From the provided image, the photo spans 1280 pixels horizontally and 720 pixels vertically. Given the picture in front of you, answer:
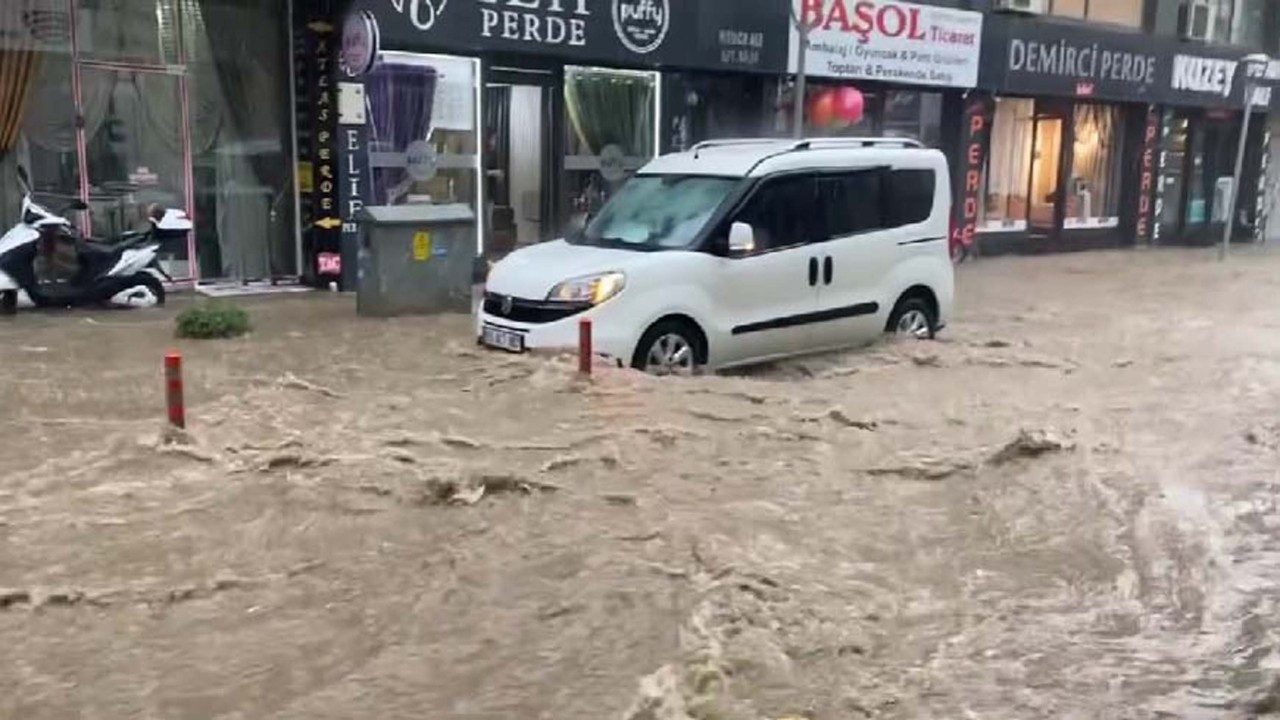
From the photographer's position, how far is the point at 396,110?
14.6m

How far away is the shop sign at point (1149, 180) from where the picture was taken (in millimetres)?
25156

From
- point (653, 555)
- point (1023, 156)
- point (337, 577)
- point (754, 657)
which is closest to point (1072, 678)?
point (754, 657)

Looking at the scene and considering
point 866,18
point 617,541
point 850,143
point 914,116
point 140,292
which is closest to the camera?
point 617,541

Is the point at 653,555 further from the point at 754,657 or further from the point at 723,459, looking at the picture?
the point at 723,459

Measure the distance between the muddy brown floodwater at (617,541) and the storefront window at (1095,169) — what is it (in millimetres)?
14583

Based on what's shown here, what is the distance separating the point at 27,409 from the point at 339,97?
6.75 metres

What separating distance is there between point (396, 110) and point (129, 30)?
290 centimetres

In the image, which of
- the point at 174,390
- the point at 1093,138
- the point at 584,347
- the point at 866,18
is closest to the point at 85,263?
the point at 174,390

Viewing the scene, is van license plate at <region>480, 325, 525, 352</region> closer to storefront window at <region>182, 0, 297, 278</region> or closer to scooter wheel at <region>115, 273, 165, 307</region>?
scooter wheel at <region>115, 273, 165, 307</region>

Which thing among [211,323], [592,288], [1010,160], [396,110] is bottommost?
[211,323]

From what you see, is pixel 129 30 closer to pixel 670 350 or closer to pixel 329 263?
pixel 329 263

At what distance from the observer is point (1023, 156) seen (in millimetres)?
23125

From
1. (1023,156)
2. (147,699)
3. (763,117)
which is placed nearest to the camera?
(147,699)

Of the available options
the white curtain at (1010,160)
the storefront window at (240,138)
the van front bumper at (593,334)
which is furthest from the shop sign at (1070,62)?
the van front bumper at (593,334)
